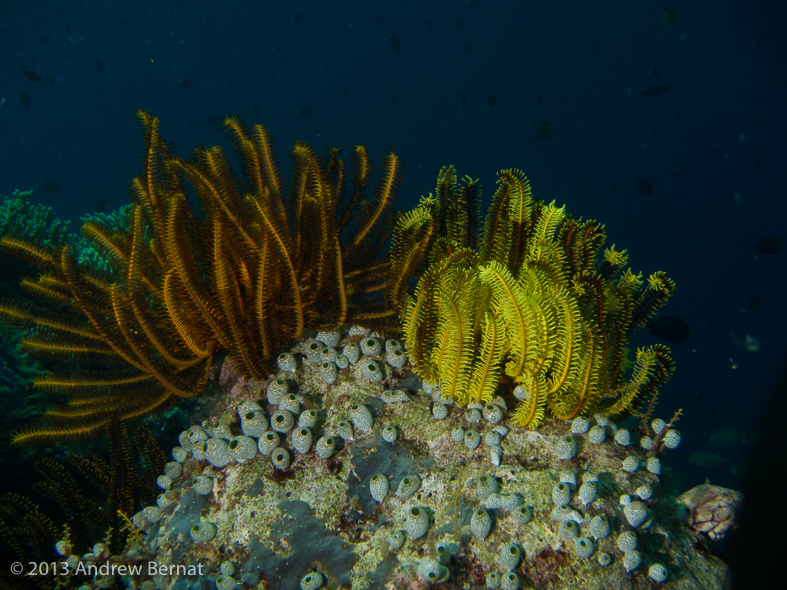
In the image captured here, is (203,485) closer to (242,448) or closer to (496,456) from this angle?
(242,448)

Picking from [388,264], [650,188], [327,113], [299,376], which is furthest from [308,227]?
[327,113]

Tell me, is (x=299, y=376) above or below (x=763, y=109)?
below

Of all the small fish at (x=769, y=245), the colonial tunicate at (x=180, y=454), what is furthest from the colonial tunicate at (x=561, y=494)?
the small fish at (x=769, y=245)

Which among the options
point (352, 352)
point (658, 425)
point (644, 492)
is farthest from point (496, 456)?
point (352, 352)

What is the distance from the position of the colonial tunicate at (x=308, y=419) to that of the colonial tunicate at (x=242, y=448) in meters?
0.33

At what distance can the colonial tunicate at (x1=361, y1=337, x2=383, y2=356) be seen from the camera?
2.87m

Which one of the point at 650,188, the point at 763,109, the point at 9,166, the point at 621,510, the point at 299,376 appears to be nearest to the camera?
the point at 621,510

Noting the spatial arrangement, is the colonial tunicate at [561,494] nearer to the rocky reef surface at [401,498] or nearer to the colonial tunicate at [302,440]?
the rocky reef surface at [401,498]

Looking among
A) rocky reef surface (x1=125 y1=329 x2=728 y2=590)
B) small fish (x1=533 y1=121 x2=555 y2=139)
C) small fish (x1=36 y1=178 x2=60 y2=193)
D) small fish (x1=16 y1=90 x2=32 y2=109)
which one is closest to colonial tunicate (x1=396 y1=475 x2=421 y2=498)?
rocky reef surface (x1=125 y1=329 x2=728 y2=590)

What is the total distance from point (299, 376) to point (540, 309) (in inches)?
69.9

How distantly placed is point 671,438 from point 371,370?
2.00 metres

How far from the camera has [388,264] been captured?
10.5 feet

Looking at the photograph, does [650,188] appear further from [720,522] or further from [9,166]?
[9,166]

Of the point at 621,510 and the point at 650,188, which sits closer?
the point at 621,510
